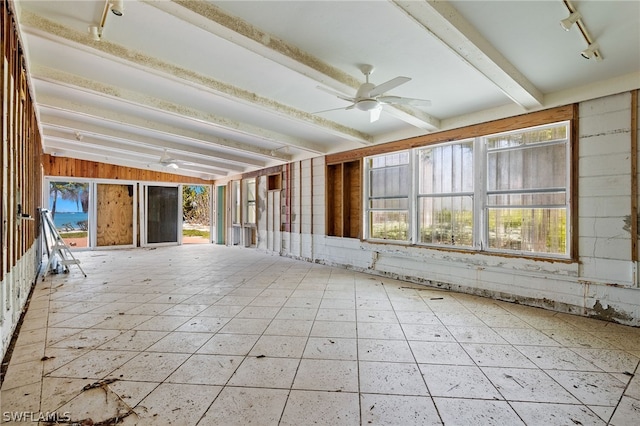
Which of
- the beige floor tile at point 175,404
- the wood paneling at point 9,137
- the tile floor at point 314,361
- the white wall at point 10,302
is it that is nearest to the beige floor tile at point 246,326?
the tile floor at point 314,361

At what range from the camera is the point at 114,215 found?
984 cm

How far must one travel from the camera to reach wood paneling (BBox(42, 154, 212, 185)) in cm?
887

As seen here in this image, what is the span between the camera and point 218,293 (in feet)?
14.5

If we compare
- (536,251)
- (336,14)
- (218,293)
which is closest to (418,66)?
(336,14)

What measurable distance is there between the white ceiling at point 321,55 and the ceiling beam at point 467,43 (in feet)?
0.04

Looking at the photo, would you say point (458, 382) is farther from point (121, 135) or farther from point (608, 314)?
point (121, 135)

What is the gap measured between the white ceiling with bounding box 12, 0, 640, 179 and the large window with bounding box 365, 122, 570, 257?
465mm

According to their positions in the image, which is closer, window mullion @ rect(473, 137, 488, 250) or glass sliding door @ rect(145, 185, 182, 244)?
window mullion @ rect(473, 137, 488, 250)

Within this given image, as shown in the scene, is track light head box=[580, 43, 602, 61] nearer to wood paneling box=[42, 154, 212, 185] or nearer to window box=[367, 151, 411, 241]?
window box=[367, 151, 411, 241]

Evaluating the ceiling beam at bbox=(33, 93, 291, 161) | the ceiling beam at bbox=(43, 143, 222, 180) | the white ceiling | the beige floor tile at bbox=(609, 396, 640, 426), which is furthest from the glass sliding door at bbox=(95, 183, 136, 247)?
A: the beige floor tile at bbox=(609, 396, 640, 426)

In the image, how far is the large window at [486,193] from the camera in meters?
3.88

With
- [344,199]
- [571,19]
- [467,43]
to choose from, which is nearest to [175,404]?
[467,43]

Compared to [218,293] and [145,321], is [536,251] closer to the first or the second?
[218,293]

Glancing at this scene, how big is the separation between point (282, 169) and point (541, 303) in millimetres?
6415
